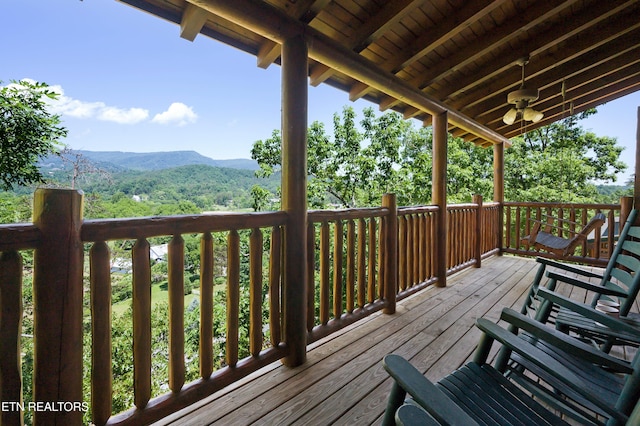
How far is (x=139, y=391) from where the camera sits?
54.9 inches

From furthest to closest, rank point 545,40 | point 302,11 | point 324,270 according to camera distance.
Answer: point 545,40 → point 324,270 → point 302,11

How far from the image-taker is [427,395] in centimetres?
74

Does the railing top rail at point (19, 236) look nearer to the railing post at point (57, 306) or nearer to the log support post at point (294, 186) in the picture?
the railing post at point (57, 306)

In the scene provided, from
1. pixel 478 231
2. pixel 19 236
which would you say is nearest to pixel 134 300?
pixel 19 236

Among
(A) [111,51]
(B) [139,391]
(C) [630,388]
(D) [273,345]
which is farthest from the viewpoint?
(A) [111,51]

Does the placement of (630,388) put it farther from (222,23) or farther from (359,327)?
(222,23)

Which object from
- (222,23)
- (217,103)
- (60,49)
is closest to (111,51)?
(60,49)

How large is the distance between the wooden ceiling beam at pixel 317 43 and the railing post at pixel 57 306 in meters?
1.21

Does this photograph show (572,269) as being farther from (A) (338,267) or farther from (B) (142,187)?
(B) (142,187)

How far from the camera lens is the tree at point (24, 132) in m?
5.93

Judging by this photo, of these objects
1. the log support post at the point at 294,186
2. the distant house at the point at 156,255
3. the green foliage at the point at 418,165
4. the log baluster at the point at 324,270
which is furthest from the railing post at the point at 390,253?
the green foliage at the point at 418,165

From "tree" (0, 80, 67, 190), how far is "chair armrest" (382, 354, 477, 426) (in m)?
7.19

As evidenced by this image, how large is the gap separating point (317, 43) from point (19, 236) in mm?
1978

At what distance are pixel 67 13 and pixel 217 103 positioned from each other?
18529mm
